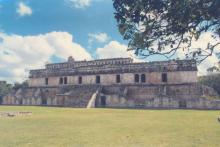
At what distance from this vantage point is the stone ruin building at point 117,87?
108ft

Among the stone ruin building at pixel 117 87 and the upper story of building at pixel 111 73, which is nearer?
the stone ruin building at pixel 117 87

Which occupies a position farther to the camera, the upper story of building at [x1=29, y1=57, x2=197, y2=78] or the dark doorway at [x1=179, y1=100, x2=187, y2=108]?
the upper story of building at [x1=29, y1=57, x2=197, y2=78]

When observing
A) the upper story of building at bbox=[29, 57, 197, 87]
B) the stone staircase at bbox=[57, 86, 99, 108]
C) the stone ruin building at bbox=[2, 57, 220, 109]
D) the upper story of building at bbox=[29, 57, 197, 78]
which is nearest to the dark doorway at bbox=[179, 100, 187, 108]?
the stone ruin building at bbox=[2, 57, 220, 109]

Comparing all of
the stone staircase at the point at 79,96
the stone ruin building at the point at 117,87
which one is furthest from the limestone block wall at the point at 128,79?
the stone staircase at the point at 79,96

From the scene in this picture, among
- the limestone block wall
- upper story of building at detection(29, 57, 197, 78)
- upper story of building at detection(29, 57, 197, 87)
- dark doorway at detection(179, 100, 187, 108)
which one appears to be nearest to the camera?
dark doorway at detection(179, 100, 187, 108)

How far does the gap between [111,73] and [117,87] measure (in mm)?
2475

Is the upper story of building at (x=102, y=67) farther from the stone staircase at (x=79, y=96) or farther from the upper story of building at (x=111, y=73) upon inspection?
the stone staircase at (x=79, y=96)

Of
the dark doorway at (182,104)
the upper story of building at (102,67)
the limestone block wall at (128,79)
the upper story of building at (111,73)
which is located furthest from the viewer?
the upper story of building at (102,67)

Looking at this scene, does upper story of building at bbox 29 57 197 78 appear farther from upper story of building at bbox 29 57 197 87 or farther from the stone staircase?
the stone staircase

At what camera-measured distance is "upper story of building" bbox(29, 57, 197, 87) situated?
36.0 meters

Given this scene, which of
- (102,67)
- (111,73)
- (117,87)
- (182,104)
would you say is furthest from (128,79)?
(182,104)

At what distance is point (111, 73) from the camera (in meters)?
39.7

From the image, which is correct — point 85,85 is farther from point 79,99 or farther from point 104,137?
point 104,137

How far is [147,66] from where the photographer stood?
37812mm
